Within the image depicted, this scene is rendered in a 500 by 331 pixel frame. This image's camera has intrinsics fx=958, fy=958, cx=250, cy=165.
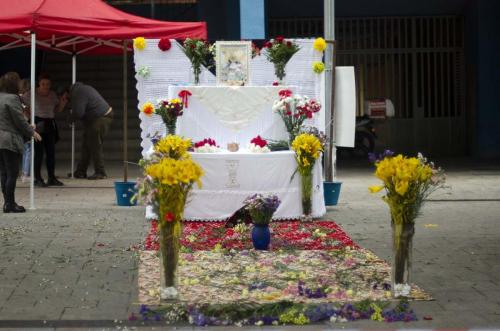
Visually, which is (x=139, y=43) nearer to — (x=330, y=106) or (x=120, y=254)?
(x=330, y=106)

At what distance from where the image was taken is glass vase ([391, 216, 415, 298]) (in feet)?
23.2

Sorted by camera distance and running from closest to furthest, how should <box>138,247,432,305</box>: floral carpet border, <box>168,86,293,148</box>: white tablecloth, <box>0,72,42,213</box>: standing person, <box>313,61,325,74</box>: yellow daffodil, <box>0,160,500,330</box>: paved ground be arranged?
<box>0,160,500,330</box>: paved ground
<box>138,247,432,305</box>: floral carpet border
<box>0,72,42,213</box>: standing person
<box>168,86,293,148</box>: white tablecloth
<box>313,61,325,74</box>: yellow daffodil

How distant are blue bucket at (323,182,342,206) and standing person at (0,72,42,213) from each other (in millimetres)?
3809

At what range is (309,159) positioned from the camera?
11.1 metres

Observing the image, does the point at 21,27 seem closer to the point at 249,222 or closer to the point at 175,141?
the point at 175,141

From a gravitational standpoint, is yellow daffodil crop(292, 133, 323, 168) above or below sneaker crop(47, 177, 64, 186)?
above

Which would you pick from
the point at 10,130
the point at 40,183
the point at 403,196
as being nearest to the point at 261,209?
the point at 403,196

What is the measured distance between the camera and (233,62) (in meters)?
12.2

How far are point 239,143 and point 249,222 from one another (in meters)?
1.78

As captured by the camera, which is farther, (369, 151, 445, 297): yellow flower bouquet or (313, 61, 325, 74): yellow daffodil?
(313, 61, 325, 74): yellow daffodil

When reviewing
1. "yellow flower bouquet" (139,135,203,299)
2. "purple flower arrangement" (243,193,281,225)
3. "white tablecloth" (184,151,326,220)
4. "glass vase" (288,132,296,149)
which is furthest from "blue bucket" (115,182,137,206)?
"yellow flower bouquet" (139,135,203,299)

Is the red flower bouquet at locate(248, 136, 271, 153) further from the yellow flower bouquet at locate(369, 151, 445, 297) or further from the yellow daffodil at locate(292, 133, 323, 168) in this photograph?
the yellow flower bouquet at locate(369, 151, 445, 297)

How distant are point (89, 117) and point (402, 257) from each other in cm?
1033

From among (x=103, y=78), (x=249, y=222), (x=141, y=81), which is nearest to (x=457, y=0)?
(x=103, y=78)
